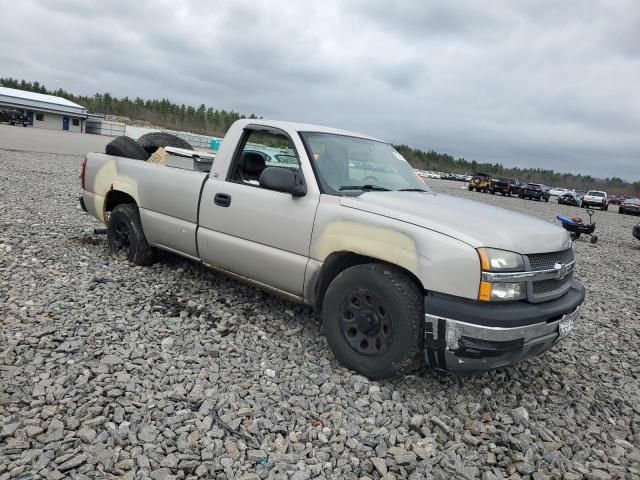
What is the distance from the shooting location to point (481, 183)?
134 ft

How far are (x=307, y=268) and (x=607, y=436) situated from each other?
7.66ft

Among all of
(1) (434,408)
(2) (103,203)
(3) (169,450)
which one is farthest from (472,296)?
(2) (103,203)

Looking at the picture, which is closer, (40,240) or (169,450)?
(169,450)

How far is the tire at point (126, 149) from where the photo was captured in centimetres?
567

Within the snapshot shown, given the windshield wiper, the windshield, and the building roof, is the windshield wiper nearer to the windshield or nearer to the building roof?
the windshield

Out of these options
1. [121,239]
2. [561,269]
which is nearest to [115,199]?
[121,239]

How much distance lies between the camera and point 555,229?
360 cm

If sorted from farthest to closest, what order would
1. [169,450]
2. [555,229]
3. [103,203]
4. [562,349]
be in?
1. [103,203]
2. [562,349]
3. [555,229]
4. [169,450]

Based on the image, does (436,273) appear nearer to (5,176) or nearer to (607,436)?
(607,436)

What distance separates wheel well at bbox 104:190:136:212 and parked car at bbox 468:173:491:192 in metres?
38.7

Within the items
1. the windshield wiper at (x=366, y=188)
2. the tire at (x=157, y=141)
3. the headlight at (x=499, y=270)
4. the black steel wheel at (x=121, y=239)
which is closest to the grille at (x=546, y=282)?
the headlight at (x=499, y=270)

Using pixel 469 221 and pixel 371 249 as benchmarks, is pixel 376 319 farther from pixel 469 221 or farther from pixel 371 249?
pixel 469 221

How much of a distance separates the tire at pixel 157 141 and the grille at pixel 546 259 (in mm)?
4789

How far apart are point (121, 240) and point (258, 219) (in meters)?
2.47
